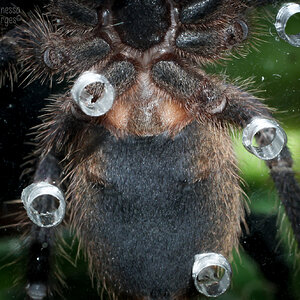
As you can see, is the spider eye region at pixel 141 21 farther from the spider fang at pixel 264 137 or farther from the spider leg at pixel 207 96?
the spider fang at pixel 264 137

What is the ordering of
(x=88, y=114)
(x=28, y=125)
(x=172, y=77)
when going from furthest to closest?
(x=28, y=125) < (x=172, y=77) < (x=88, y=114)

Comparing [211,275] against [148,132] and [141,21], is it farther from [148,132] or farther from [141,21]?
[141,21]

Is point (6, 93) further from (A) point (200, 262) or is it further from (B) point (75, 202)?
(A) point (200, 262)

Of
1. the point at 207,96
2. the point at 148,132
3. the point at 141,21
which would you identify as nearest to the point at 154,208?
the point at 148,132

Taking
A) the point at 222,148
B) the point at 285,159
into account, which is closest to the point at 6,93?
the point at 222,148

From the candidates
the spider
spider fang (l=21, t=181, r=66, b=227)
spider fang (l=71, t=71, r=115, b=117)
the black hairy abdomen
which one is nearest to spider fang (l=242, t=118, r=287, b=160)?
the spider

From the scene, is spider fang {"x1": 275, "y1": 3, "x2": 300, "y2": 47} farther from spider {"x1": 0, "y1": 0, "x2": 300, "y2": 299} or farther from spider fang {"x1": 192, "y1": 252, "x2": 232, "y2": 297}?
spider fang {"x1": 192, "y1": 252, "x2": 232, "y2": 297}
